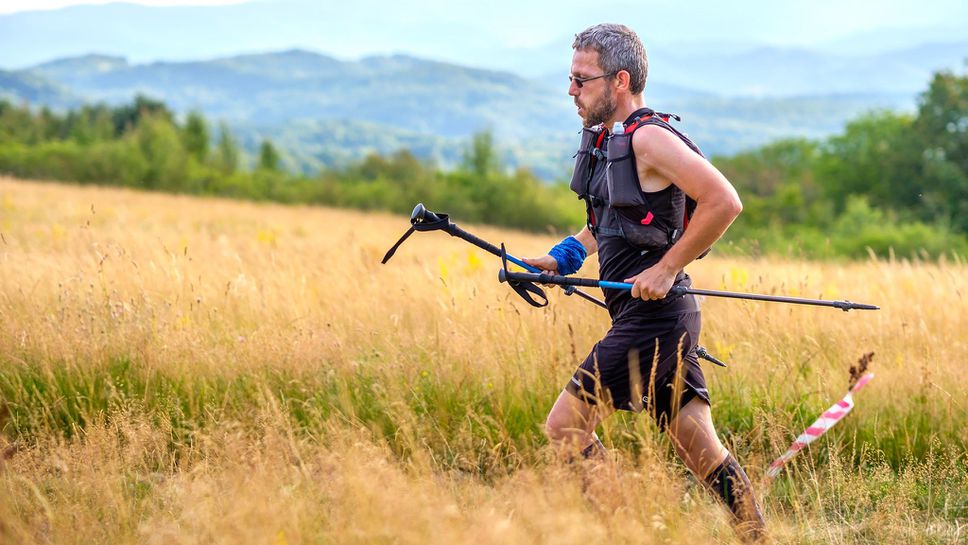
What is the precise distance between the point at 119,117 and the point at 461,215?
148ft

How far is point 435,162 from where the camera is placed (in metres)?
69.9

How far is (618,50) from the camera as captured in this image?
344 cm

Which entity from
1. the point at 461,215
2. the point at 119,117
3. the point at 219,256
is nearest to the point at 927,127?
the point at 461,215

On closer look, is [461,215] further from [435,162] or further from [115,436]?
[115,436]

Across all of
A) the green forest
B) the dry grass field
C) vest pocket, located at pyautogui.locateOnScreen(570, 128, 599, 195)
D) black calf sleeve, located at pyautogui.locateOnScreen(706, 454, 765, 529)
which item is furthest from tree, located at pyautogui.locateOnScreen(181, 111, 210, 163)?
black calf sleeve, located at pyautogui.locateOnScreen(706, 454, 765, 529)

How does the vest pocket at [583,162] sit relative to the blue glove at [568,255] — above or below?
above

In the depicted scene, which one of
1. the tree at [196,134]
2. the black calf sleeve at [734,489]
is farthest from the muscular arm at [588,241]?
the tree at [196,134]

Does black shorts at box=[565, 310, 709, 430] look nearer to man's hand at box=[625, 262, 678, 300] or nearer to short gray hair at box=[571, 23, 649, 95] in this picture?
man's hand at box=[625, 262, 678, 300]

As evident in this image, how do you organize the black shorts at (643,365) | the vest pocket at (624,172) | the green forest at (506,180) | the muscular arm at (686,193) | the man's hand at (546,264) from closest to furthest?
the muscular arm at (686,193), the vest pocket at (624,172), the black shorts at (643,365), the man's hand at (546,264), the green forest at (506,180)

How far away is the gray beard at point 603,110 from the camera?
350 centimetres

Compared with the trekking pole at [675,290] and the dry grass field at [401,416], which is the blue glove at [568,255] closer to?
the trekking pole at [675,290]

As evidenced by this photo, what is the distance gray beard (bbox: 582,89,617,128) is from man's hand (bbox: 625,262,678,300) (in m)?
0.61

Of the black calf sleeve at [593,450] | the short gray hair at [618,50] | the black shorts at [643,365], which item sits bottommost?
the black calf sleeve at [593,450]

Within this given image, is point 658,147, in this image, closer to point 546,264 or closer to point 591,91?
point 591,91
